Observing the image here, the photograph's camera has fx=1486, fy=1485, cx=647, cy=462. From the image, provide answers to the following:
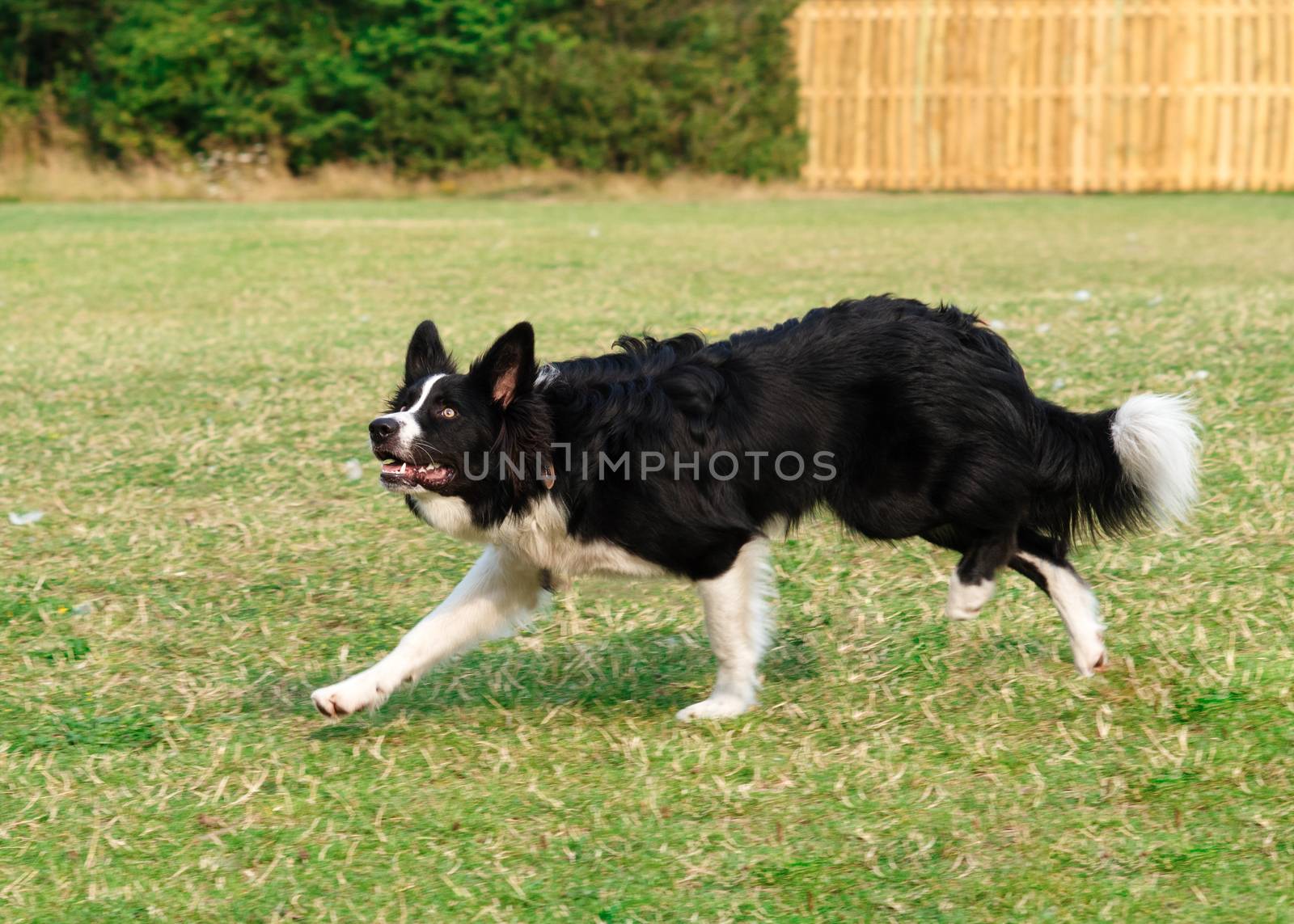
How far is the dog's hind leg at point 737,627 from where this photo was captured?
4066 mm

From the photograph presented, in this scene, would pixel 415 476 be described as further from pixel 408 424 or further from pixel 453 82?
pixel 453 82

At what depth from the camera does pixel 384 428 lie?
3.83 metres

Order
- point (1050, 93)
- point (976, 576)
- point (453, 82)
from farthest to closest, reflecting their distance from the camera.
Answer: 1. point (453, 82)
2. point (1050, 93)
3. point (976, 576)

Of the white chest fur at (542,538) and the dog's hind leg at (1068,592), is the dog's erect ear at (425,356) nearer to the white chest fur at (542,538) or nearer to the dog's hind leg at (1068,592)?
the white chest fur at (542,538)

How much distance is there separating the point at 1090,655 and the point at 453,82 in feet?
71.0

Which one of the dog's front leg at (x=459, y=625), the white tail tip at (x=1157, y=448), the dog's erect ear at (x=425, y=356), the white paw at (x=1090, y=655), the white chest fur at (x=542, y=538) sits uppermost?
the dog's erect ear at (x=425, y=356)

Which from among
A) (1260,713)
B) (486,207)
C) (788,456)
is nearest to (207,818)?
(788,456)

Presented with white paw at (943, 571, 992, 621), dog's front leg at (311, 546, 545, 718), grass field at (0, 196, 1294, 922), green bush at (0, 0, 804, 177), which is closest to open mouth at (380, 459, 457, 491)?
dog's front leg at (311, 546, 545, 718)

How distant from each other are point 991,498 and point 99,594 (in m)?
3.19

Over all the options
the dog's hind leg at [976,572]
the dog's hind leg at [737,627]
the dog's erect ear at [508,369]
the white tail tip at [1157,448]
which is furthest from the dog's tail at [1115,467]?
the dog's erect ear at [508,369]

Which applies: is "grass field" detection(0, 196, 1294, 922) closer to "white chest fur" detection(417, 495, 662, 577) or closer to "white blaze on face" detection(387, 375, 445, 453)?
"white chest fur" detection(417, 495, 662, 577)

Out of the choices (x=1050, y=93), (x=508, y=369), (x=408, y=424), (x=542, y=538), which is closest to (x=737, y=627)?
(x=542, y=538)

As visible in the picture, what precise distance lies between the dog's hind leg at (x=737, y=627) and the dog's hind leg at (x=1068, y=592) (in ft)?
2.60

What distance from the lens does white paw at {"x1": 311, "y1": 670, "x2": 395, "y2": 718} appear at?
3.97 meters
